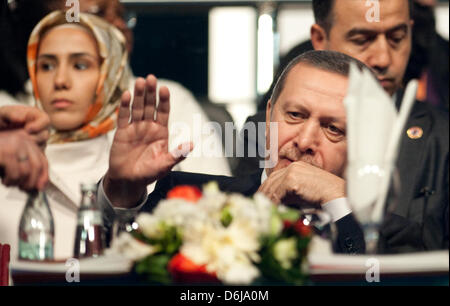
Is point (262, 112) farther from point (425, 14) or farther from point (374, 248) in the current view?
point (374, 248)

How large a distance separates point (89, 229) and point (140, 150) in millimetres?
323

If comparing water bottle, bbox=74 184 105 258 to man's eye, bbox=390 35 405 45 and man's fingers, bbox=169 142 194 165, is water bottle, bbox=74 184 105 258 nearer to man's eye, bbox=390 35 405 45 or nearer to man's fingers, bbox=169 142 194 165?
man's fingers, bbox=169 142 194 165

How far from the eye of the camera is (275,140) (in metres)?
2.53

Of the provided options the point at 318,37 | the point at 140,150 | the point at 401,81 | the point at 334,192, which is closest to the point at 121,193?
the point at 140,150

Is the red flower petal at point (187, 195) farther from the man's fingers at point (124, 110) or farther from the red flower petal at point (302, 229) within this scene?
the man's fingers at point (124, 110)

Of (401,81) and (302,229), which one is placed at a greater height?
(401,81)

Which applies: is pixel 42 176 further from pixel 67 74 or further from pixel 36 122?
pixel 67 74

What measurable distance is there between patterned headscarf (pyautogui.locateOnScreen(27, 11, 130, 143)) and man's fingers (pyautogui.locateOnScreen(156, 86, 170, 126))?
2.59ft

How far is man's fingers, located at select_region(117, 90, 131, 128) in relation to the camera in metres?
2.10

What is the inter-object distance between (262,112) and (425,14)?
0.80 m

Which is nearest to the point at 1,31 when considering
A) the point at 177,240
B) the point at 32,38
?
the point at 32,38

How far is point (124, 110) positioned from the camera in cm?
215
